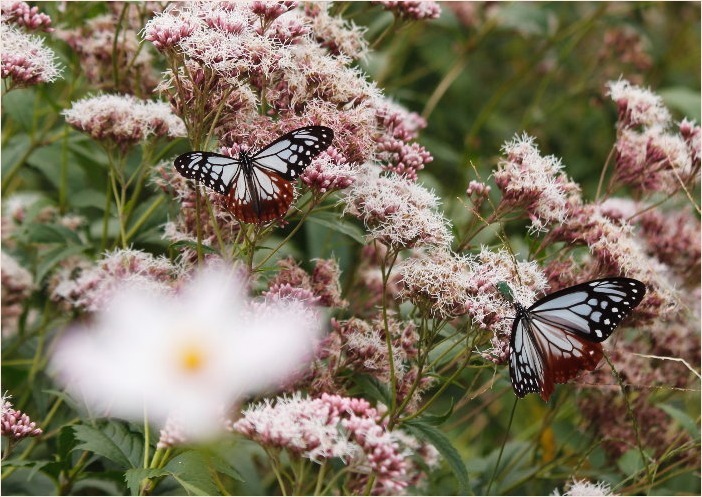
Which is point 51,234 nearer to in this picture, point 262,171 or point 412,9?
point 262,171

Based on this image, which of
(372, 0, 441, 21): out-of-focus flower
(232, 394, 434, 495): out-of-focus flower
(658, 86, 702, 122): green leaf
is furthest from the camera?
(658, 86, 702, 122): green leaf

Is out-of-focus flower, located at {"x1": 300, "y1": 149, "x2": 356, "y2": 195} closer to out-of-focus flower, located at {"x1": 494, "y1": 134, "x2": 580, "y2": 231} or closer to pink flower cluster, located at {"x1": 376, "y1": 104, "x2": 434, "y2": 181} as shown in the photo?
pink flower cluster, located at {"x1": 376, "y1": 104, "x2": 434, "y2": 181}

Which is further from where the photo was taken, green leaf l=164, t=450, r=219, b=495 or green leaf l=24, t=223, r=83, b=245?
green leaf l=24, t=223, r=83, b=245

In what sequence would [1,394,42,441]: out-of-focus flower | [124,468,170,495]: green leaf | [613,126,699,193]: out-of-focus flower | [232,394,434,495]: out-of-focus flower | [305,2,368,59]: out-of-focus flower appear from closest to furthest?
1. [232,394,434,495]: out-of-focus flower
2. [124,468,170,495]: green leaf
3. [1,394,42,441]: out-of-focus flower
4. [305,2,368,59]: out-of-focus flower
5. [613,126,699,193]: out-of-focus flower

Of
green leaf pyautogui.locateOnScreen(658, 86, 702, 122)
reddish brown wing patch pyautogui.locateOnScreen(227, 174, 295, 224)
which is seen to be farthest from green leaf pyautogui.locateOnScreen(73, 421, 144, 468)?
green leaf pyautogui.locateOnScreen(658, 86, 702, 122)

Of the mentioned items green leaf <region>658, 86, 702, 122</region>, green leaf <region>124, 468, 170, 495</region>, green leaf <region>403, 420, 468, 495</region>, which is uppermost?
green leaf <region>658, 86, 702, 122</region>

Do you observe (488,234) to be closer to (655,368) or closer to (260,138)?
(655,368)

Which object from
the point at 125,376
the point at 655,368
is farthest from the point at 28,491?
the point at 655,368
